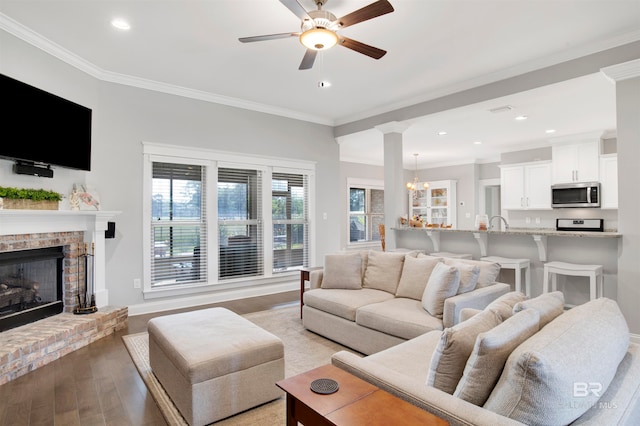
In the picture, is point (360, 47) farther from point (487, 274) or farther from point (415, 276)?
point (487, 274)

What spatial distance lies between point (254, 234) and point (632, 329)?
4.67m

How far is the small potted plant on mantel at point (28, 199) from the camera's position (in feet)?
10.2

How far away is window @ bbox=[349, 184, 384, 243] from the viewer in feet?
30.5

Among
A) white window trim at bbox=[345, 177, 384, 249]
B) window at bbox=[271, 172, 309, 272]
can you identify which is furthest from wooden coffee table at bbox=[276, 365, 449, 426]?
white window trim at bbox=[345, 177, 384, 249]

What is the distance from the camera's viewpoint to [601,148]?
654 centimetres

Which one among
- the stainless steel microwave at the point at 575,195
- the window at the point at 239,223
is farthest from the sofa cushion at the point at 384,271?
the stainless steel microwave at the point at 575,195

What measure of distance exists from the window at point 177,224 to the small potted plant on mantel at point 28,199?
1199mm

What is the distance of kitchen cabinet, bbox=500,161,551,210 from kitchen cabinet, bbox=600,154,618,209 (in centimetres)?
90

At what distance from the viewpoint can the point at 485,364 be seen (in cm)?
120

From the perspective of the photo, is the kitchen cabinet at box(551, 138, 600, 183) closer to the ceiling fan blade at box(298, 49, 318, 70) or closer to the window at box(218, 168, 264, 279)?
the window at box(218, 168, 264, 279)

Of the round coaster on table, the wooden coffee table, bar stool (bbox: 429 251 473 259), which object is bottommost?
the wooden coffee table

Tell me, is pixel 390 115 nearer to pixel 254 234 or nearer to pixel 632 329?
pixel 254 234

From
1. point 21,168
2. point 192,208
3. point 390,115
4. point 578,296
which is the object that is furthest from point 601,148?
point 21,168

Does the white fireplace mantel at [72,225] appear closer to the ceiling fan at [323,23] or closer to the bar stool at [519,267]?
the ceiling fan at [323,23]
